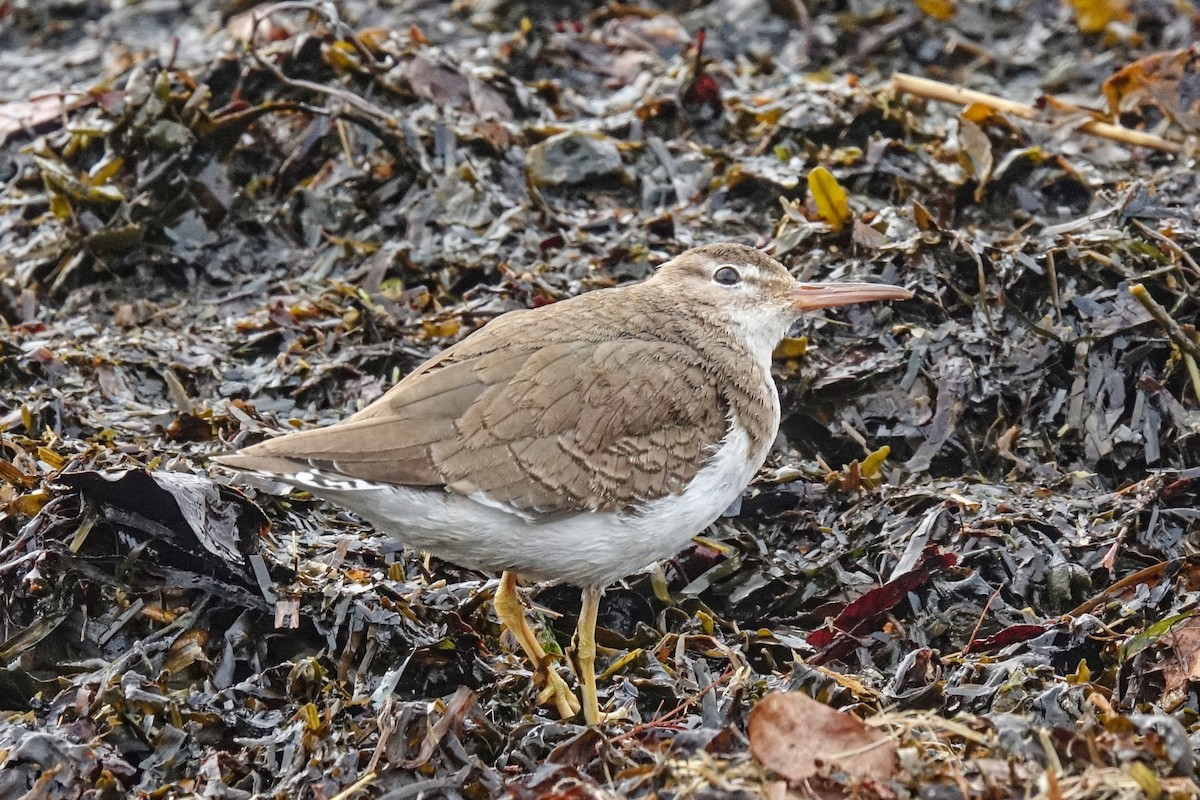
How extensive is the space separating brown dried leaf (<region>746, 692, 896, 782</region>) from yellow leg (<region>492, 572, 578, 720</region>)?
1.15 metres

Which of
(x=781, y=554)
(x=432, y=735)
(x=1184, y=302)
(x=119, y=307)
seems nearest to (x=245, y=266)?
(x=119, y=307)

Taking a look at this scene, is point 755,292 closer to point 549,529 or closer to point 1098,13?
point 549,529

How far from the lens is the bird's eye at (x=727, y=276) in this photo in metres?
5.48

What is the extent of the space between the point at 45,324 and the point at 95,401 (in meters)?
0.88

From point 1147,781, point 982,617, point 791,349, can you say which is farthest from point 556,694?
point 791,349

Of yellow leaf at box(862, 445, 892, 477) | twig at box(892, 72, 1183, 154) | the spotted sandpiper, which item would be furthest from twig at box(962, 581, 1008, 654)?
twig at box(892, 72, 1183, 154)

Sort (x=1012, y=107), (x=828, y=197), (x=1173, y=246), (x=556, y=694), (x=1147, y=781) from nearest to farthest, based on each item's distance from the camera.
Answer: (x=1147, y=781)
(x=556, y=694)
(x=1173, y=246)
(x=828, y=197)
(x=1012, y=107)

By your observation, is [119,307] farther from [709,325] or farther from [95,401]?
[709,325]

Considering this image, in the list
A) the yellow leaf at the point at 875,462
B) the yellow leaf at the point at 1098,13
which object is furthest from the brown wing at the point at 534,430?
the yellow leaf at the point at 1098,13

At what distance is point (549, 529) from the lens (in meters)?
4.63

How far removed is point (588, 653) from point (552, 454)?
69 centimetres

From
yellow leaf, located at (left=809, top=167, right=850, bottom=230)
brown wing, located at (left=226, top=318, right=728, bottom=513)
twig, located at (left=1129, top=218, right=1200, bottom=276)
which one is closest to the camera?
brown wing, located at (left=226, top=318, right=728, bottom=513)

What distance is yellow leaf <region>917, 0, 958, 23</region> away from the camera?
8906 millimetres

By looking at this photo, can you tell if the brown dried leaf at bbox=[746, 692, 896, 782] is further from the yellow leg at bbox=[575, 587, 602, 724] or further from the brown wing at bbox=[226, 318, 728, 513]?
the brown wing at bbox=[226, 318, 728, 513]
